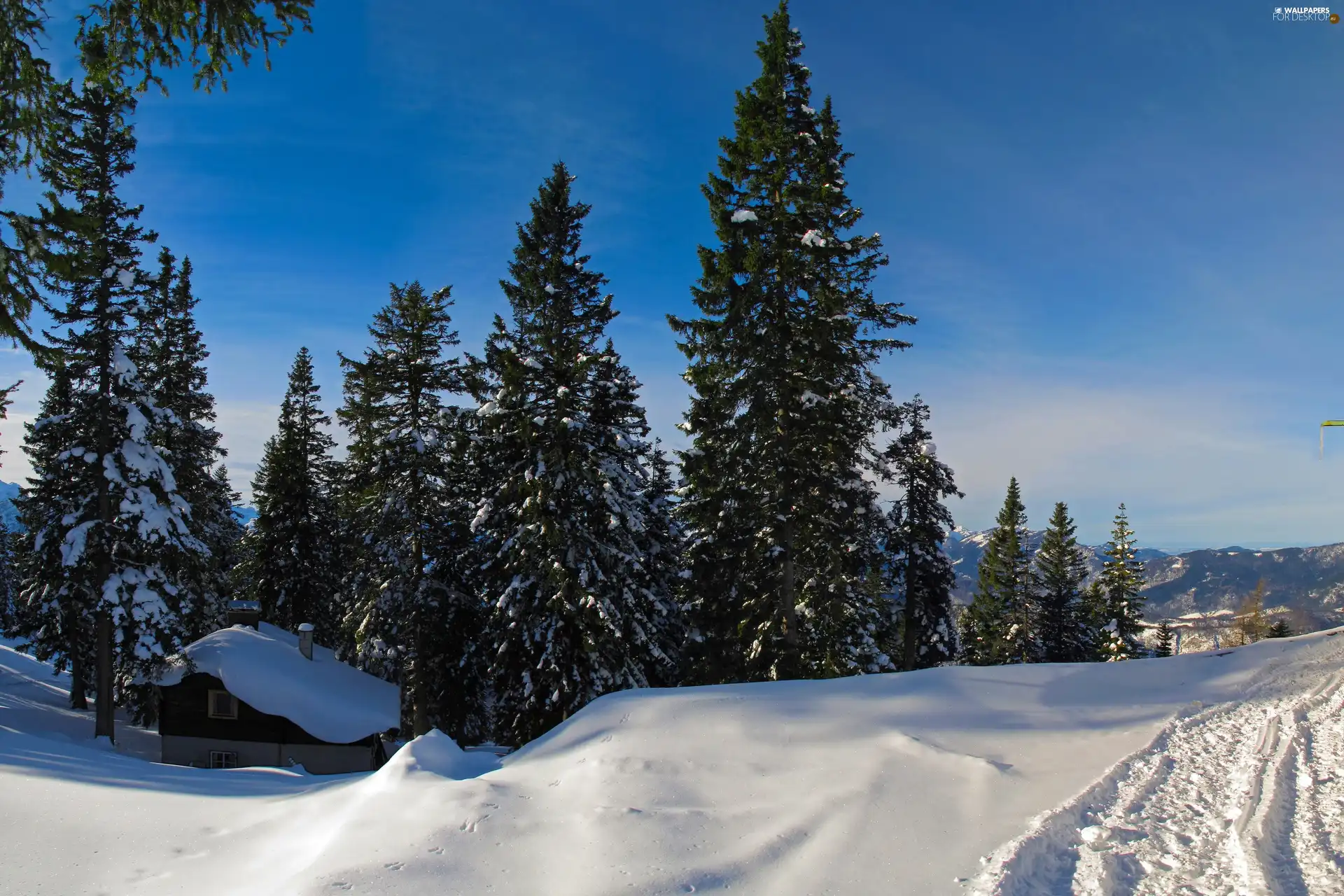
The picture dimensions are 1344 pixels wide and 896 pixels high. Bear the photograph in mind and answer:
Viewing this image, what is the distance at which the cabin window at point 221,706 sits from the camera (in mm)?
26625

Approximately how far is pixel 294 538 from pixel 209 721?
9.98 m

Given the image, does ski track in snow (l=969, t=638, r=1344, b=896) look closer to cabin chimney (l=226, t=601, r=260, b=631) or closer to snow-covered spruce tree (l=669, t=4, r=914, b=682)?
snow-covered spruce tree (l=669, t=4, r=914, b=682)

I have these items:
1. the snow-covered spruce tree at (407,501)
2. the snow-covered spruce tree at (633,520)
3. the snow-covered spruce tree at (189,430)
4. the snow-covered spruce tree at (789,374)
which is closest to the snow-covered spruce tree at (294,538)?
the snow-covered spruce tree at (189,430)

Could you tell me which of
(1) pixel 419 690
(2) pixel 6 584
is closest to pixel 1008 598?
(1) pixel 419 690

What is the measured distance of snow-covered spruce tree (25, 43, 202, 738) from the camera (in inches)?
816

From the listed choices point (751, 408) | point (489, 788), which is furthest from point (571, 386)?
point (489, 788)

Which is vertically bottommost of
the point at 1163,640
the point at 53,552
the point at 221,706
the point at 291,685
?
the point at 1163,640

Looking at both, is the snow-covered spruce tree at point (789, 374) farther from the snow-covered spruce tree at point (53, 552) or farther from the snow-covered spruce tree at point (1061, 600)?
the snow-covered spruce tree at point (1061, 600)

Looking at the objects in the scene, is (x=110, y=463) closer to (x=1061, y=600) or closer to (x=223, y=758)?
(x=223, y=758)

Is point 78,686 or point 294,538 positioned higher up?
point 294,538

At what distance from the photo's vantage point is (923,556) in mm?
30047

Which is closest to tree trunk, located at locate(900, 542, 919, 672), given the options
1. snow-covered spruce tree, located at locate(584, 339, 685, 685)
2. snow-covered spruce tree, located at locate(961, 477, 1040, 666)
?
snow-covered spruce tree, located at locate(961, 477, 1040, 666)

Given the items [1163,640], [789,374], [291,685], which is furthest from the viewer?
[1163,640]

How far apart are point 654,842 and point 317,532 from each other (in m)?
33.2
